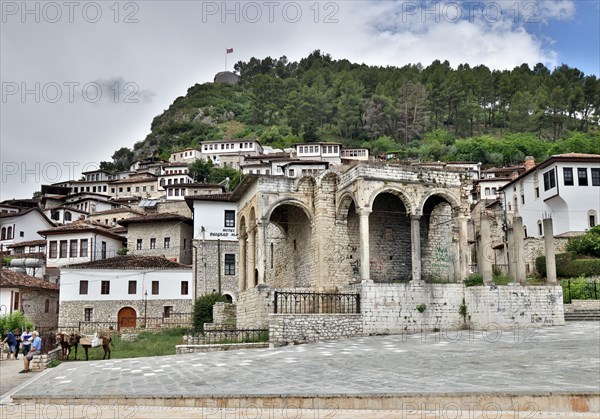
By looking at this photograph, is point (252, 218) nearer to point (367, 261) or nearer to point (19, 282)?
point (367, 261)

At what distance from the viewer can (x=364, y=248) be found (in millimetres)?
24500

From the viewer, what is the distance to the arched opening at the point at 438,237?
28.3 metres

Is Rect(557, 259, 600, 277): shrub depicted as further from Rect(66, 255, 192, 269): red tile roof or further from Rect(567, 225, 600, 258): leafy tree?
Rect(66, 255, 192, 269): red tile roof

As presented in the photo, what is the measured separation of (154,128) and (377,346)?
498ft

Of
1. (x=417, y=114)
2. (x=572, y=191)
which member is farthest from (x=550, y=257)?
(x=417, y=114)

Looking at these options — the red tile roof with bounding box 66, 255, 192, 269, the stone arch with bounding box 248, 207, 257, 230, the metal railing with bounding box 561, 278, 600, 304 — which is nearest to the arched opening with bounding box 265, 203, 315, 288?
the stone arch with bounding box 248, 207, 257, 230

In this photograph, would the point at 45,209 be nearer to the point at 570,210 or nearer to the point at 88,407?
the point at 570,210

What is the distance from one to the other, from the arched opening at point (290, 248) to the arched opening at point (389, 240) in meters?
2.92

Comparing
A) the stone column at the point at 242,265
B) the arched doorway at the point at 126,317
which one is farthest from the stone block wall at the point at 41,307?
the stone column at the point at 242,265

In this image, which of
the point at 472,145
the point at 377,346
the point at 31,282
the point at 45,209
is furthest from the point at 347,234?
the point at 472,145

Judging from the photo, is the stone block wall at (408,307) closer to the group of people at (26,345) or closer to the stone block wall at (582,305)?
the stone block wall at (582,305)

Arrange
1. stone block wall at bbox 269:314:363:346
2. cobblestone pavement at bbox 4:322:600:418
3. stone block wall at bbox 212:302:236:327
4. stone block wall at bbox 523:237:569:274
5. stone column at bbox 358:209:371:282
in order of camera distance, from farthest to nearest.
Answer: stone block wall at bbox 523:237:569:274
stone block wall at bbox 212:302:236:327
stone column at bbox 358:209:371:282
stone block wall at bbox 269:314:363:346
cobblestone pavement at bbox 4:322:600:418

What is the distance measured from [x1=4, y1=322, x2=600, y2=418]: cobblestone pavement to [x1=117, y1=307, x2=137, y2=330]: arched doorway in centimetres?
2663

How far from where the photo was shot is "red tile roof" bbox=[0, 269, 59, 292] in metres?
41.7
